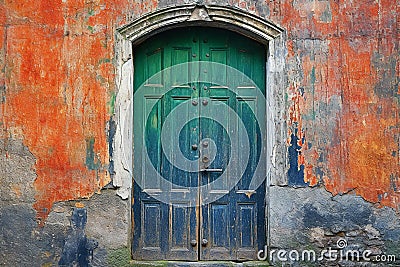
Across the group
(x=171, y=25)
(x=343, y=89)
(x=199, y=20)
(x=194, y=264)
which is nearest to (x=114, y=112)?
(x=171, y=25)

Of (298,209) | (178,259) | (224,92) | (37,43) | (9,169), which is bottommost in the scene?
(178,259)

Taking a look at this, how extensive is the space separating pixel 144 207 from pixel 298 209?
153 cm

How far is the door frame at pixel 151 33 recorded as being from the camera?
6137 mm

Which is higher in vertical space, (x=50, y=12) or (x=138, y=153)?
(x=50, y=12)

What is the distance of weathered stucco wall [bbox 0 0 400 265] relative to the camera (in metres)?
6.09

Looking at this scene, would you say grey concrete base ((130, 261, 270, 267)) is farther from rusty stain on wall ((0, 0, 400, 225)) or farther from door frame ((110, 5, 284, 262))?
rusty stain on wall ((0, 0, 400, 225))

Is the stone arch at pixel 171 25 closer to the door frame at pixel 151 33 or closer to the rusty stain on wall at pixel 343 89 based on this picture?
the door frame at pixel 151 33

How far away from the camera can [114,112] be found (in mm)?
6141

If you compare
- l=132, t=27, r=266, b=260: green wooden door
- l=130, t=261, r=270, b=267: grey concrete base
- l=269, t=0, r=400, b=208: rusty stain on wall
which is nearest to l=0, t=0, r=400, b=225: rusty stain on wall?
l=269, t=0, r=400, b=208: rusty stain on wall

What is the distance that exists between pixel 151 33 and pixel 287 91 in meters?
1.46

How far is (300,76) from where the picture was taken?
243 inches

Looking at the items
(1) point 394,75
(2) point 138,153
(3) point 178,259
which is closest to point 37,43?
(2) point 138,153

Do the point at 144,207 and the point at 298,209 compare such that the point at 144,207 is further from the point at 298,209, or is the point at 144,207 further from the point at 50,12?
the point at 50,12

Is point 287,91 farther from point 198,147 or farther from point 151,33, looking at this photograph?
point 151,33
